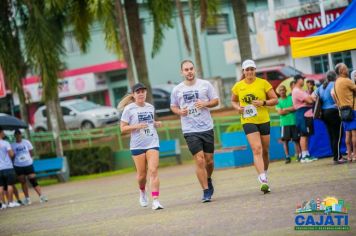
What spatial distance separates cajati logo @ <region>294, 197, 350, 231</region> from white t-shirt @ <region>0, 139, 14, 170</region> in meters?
10.5

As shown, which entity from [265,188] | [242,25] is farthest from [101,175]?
[265,188]

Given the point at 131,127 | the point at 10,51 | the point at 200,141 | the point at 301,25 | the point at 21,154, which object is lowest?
the point at 21,154

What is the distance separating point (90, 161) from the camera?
30.4 m

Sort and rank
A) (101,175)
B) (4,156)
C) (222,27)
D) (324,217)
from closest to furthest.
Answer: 1. (324,217)
2. (4,156)
3. (101,175)
4. (222,27)

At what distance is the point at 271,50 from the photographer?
1626 inches

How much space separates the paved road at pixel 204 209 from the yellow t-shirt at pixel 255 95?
1189 mm

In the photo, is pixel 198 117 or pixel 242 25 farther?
pixel 242 25

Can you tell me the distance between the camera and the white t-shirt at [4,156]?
18.4 meters

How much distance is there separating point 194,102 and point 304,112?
22.6ft


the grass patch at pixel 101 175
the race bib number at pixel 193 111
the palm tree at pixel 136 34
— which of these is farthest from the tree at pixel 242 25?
the race bib number at pixel 193 111

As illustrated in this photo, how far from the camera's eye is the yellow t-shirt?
13.0m

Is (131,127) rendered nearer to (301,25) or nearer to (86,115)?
(301,25)

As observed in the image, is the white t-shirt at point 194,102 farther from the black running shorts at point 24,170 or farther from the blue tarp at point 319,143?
the black running shorts at point 24,170

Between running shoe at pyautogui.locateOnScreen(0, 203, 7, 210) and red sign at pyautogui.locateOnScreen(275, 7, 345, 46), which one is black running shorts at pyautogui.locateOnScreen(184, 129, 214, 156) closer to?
running shoe at pyautogui.locateOnScreen(0, 203, 7, 210)
